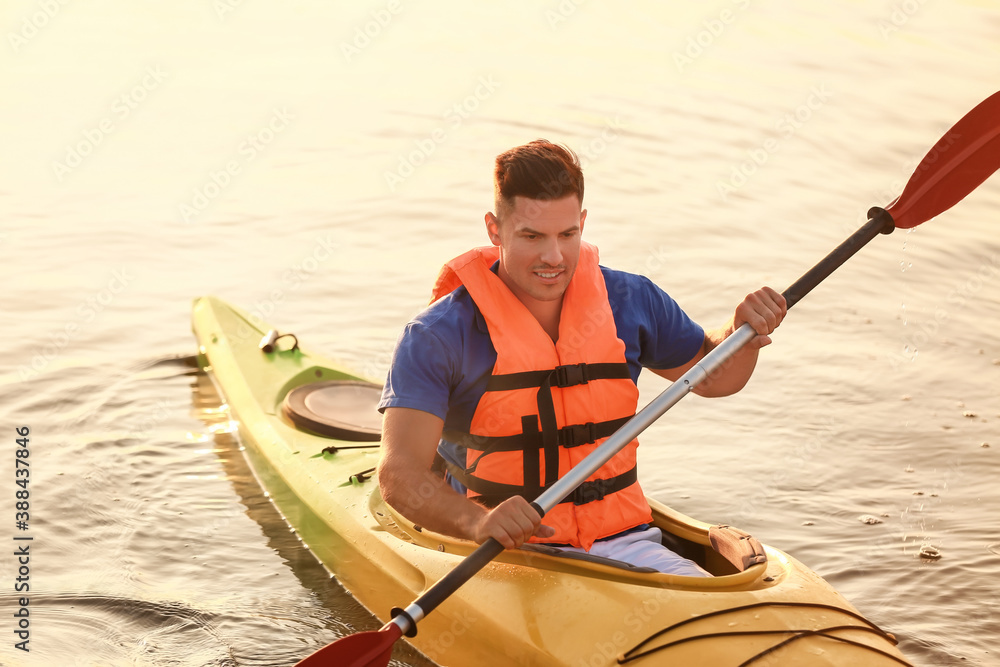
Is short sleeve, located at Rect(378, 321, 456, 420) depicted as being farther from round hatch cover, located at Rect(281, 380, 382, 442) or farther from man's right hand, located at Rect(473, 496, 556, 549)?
round hatch cover, located at Rect(281, 380, 382, 442)

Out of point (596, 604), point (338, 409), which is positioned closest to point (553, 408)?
point (596, 604)

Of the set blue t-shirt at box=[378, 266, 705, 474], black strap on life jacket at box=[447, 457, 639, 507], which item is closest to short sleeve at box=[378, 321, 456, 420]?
blue t-shirt at box=[378, 266, 705, 474]

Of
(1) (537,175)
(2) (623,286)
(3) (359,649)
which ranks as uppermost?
(1) (537,175)

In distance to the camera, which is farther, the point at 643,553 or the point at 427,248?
the point at 427,248

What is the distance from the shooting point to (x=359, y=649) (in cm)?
268

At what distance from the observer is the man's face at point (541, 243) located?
2.79 metres

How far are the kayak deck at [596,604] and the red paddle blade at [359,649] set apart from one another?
35 cm

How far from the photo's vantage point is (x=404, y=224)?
8180 mm

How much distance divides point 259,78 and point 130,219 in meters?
3.68

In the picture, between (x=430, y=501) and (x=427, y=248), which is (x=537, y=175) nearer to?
(x=430, y=501)

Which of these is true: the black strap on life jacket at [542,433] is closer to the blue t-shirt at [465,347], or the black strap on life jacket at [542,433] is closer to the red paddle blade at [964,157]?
the blue t-shirt at [465,347]

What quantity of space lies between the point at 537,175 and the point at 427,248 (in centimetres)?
500

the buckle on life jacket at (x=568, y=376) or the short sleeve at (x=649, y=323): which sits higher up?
the short sleeve at (x=649, y=323)

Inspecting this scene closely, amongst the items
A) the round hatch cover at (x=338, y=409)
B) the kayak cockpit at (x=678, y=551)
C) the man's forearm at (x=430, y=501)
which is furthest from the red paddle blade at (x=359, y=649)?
the round hatch cover at (x=338, y=409)
